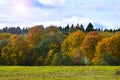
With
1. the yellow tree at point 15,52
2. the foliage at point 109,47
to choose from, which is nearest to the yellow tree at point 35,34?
the yellow tree at point 15,52

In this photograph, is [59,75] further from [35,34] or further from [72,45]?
[35,34]

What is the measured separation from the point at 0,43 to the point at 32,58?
13803mm

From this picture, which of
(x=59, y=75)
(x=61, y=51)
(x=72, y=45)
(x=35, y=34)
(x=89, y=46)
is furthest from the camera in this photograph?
(x=35, y=34)

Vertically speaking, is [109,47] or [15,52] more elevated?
[109,47]

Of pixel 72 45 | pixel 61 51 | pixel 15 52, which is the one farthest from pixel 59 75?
pixel 72 45

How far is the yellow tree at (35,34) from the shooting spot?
4825 inches

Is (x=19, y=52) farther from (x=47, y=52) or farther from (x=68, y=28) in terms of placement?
(x=68, y=28)

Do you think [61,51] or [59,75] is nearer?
[59,75]

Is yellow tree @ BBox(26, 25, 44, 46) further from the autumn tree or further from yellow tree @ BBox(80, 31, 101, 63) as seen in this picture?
the autumn tree

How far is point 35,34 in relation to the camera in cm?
12769

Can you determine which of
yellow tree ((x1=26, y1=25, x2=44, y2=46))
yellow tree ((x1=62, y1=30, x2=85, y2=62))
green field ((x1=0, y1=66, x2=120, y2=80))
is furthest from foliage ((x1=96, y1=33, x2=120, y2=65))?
green field ((x1=0, y1=66, x2=120, y2=80))

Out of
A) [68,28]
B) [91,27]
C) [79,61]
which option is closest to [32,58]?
[79,61]

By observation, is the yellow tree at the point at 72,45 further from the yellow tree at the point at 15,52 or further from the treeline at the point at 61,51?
the yellow tree at the point at 15,52

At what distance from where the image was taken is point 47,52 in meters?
102
